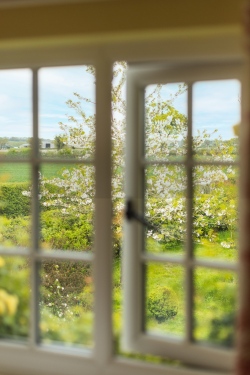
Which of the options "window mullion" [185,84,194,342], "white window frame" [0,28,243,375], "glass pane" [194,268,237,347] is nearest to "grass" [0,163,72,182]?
"glass pane" [194,268,237,347]

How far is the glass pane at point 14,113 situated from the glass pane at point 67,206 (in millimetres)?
422

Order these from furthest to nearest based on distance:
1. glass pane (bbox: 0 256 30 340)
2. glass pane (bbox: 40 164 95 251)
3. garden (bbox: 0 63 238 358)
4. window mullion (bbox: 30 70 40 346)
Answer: glass pane (bbox: 40 164 95 251)
garden (bbox: 0 63 238 358)
glass pane (bbox: 0 256 30 340)
window mullion (bbox: 30 70 40 346)

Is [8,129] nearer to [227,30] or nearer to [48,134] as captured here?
[48,134]

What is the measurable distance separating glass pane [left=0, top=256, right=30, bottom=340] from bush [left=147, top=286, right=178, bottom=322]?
3.55ft

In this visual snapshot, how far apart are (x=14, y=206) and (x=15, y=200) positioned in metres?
0.05

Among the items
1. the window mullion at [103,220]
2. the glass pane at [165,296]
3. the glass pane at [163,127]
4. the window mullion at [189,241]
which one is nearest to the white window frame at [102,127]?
the window mullion at [103,220]

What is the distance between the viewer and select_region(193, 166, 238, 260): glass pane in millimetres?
2979

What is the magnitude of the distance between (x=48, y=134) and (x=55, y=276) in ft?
3.81

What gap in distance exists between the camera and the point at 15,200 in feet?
12.6

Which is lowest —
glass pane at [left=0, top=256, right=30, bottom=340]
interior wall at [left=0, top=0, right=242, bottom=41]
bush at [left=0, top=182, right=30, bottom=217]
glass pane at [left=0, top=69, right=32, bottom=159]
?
glass pane at [left=0, top=256, right=30, bottom=340]

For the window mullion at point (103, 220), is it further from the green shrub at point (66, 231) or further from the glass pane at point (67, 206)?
the green shrub at point (66, 231)

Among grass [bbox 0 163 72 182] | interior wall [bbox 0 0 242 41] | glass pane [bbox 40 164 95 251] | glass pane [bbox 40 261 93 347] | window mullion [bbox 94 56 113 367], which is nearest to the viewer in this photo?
interior wall [bbox 0 0 242 41]

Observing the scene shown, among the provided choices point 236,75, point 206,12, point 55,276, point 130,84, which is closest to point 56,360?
point 130,84

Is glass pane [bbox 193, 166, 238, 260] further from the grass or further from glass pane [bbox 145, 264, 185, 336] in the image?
the grass
